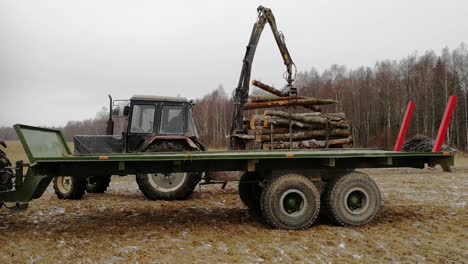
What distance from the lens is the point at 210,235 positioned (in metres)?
6.10

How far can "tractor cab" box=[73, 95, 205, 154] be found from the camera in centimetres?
994

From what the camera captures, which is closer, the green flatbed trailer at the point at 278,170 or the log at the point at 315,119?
the green flatbed trailer at the point at 278,170

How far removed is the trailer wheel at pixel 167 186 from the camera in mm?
9383

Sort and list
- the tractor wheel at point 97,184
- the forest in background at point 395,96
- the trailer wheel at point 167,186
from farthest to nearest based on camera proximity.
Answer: the forest in background at point 395,96
the tractor wheel at point 97,184
the trailer wheel at point 167,186

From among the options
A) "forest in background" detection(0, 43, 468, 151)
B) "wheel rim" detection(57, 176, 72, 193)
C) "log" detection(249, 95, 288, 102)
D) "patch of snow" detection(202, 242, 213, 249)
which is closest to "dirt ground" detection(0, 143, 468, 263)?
"patch of snow" detection(202, 242, 213, 249)

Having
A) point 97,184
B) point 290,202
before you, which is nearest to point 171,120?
point 97,184

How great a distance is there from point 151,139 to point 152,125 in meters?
0.48

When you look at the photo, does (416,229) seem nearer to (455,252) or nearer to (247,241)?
(455,252)

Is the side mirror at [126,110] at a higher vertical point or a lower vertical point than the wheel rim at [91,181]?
higher

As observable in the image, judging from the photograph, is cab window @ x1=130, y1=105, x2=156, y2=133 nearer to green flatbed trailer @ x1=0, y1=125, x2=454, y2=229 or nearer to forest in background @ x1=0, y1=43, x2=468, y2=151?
green flatbed trailer @ x1=0, y1=125, x2=454, y2=229

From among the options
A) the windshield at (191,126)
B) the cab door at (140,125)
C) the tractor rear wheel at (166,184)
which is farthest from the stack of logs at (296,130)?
the tractor rear wheel at (166,184)

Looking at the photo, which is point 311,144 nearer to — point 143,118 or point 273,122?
point 273,122

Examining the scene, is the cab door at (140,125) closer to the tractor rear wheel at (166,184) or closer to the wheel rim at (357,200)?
the tractor rear wheel at (166,184)

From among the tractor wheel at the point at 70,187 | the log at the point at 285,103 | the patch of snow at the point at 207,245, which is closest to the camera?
the patch of snow at the point at 207,245
